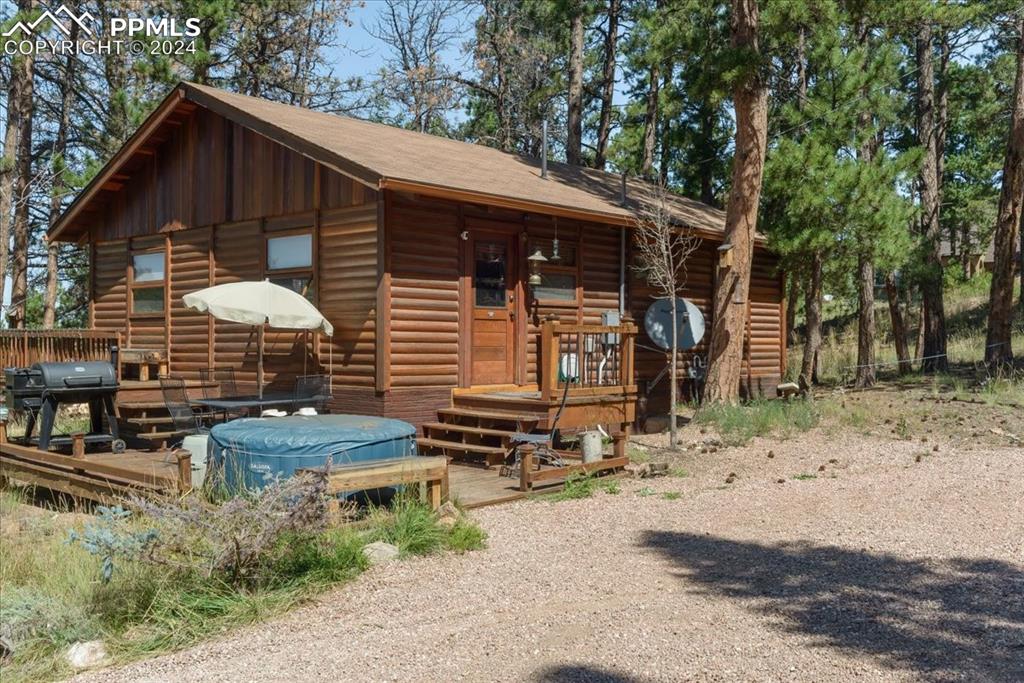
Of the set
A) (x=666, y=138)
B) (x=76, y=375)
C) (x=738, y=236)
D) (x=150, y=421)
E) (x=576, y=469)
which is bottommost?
(x=576, y=469)

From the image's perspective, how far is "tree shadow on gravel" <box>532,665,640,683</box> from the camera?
157 inches

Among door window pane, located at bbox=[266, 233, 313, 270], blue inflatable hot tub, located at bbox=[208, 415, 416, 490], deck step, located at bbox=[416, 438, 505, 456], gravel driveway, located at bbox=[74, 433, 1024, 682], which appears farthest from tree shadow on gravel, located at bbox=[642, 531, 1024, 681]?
door window pane, located at bbox=[266, 233, 313, 270]

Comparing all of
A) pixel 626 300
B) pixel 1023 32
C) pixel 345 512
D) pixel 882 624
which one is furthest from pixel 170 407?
pixel 1023 32

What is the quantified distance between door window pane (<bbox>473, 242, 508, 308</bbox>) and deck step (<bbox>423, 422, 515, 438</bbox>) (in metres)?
1.74

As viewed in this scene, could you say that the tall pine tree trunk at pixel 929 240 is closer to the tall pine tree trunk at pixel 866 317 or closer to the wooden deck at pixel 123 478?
the tall pine tree trunk at pixel 866 317

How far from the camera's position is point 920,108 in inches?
800

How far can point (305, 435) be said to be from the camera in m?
7.52

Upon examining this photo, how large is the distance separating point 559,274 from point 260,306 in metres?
4.29

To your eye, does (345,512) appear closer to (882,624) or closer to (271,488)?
(271,488)

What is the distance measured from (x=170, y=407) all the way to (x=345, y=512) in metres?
4.19

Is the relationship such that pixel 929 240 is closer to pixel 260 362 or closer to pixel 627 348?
pixel 627 348

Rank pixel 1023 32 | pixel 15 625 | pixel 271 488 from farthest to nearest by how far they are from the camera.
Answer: pixel 1023 32 → pixel 271 488 → pixel 15 625

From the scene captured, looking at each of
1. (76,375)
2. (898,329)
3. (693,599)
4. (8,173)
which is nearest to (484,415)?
(76,375)

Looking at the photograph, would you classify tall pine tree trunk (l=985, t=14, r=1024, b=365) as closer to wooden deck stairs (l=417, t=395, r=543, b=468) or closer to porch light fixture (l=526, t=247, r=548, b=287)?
porch light fixture (l=526, t=247, r=548, b=287)
